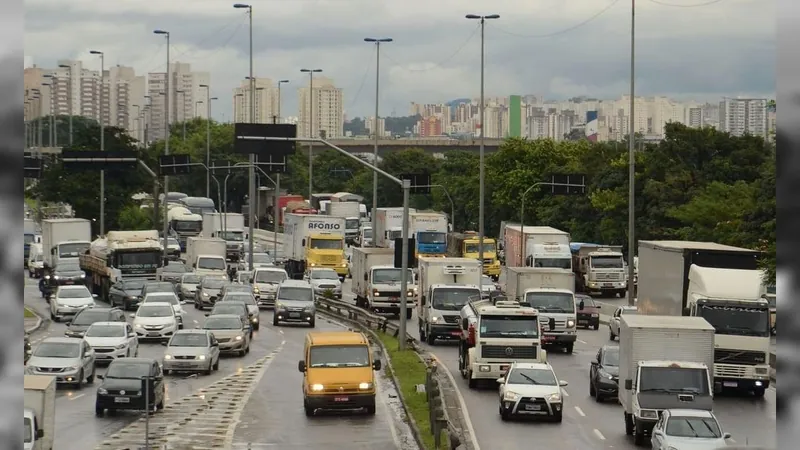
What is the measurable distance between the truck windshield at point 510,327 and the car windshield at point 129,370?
919cm

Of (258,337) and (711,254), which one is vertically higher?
(711,254)

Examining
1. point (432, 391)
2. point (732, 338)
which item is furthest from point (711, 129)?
point (432, 391)

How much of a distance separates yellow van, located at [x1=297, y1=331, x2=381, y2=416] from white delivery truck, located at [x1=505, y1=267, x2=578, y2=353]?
1357 centimetres

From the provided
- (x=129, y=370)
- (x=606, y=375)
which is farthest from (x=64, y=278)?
(x=606, y=375)

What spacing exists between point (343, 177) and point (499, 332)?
14372 cm

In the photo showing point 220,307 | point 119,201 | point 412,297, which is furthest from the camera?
point 119,201

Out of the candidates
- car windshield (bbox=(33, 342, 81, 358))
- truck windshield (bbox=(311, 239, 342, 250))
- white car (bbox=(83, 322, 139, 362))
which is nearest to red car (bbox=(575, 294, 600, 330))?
white car (bbox=(83, 322, 139, 362))

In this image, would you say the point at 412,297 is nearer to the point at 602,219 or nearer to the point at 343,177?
the point at 602,219

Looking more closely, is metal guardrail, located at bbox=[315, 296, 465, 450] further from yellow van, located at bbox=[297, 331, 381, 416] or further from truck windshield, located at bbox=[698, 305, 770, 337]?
truck windshield, located at bbox=[698, 305, 770, 337]

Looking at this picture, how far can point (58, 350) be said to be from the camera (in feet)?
125

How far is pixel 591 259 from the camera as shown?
7825 centimetres

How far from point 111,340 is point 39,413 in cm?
1958

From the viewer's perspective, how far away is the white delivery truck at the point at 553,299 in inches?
1908

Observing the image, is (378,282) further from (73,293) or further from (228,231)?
(228,231)
